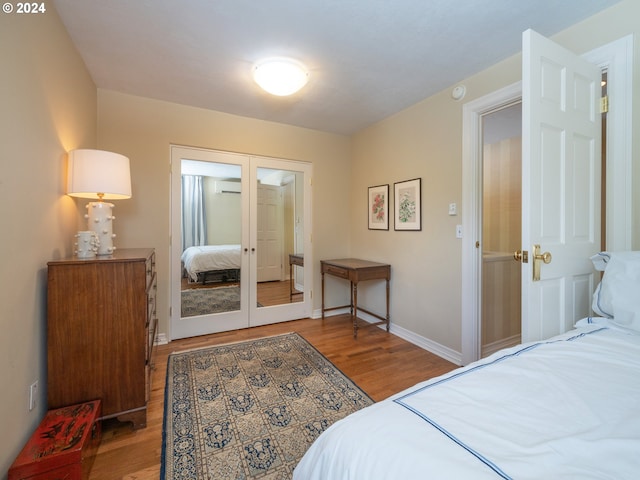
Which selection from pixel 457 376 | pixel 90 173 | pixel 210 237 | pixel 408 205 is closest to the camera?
pixel 457 376

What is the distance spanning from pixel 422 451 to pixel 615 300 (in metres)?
1.32

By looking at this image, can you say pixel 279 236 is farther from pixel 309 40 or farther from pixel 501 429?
pixel 501 429

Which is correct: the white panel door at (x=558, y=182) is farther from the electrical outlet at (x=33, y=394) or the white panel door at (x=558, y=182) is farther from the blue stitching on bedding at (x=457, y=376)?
the electrical outlet at (x=33, y=394)

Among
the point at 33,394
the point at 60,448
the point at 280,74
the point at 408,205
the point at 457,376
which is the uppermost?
the point at 280,74

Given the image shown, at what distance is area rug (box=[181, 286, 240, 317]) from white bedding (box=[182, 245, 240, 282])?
0.18 meters

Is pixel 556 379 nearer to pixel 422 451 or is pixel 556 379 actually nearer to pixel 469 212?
pixel 422 451

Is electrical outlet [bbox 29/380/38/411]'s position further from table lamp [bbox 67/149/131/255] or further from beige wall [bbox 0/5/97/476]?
table lamp [bbox 67/149/131/255]

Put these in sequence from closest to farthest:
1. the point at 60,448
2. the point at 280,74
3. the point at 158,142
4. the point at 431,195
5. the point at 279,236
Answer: the point at 60,448, the point at 280,74, the point at 431,195, the point at 158,142, the point at 279,236

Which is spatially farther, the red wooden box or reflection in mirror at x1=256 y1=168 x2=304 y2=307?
reflection in mirror at x1=256 y1=168 x2=304 y2=307

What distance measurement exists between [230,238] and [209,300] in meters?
0.74

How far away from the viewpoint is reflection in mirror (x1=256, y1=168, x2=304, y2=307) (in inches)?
133

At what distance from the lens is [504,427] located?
637 millimetres

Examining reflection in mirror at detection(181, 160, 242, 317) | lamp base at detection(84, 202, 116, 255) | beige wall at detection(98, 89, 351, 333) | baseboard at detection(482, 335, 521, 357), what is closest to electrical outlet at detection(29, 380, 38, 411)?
lamp base at detection(84, 202, 116, 255)

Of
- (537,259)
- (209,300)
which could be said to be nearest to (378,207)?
(537,259)
